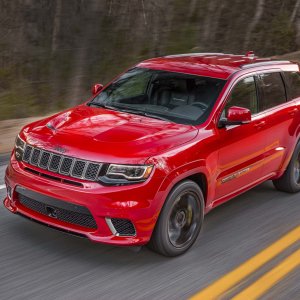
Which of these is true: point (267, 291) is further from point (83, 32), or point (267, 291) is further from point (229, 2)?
point (229, 2)

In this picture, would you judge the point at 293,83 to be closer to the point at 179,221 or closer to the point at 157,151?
the point at 179,221

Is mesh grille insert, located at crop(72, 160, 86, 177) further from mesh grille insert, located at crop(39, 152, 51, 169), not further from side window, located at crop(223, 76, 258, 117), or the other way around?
side window, located at crop(223, 76, 258, 117)

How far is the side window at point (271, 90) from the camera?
20.9 feet

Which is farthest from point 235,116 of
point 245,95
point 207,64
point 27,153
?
point 27,153

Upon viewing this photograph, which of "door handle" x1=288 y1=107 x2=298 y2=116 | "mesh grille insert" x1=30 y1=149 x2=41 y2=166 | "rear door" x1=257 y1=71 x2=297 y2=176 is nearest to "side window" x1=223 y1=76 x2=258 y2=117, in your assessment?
"rear door" x1=257 y1=71 x2=297 y2=176

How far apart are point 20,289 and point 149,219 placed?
3.71 ft

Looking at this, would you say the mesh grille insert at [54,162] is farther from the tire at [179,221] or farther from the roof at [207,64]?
the roof at [207,64]

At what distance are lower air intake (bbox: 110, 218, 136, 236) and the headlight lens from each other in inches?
13.7

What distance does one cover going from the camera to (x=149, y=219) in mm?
4707

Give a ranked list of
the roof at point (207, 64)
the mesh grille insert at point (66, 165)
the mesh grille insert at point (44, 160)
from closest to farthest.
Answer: the mesh grille insert at point (66, 165) < the mesh grille insert at point (44, 160) < the roof at point (207, 64)

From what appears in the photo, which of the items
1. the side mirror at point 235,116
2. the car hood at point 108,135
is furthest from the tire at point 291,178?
the car hood at point 108,135

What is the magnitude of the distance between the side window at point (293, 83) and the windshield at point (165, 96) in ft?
4.88

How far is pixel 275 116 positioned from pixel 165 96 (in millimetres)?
1330

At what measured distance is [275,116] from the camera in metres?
6.43
